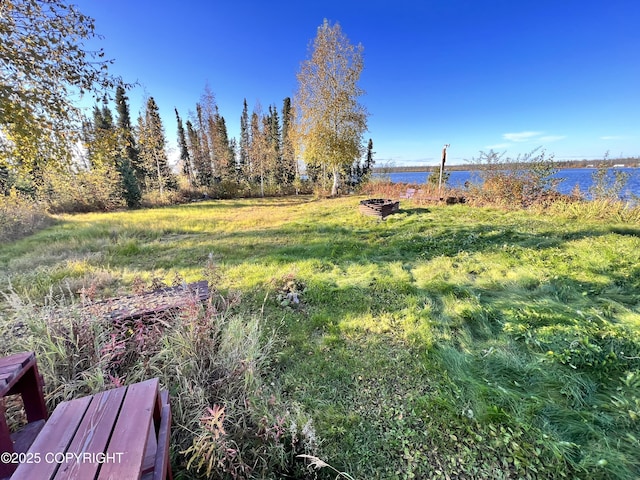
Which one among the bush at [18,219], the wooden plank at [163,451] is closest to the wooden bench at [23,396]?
the wooden plank at [163,451]

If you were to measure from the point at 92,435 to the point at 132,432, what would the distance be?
16 cm

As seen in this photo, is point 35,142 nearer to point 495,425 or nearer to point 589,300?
point 495,425

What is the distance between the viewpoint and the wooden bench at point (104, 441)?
2.95 ft

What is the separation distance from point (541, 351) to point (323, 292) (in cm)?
217

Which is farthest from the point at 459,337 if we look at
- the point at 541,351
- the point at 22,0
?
the point at 22,0

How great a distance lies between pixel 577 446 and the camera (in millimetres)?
1444

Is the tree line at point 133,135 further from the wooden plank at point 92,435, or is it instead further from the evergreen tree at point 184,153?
the wooden plank at point 92,435

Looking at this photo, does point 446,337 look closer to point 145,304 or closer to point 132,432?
point 132,432

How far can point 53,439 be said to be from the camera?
40.7 inches

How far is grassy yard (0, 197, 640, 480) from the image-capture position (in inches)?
60.3

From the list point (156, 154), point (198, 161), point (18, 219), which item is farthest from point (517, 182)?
point (198, 161)

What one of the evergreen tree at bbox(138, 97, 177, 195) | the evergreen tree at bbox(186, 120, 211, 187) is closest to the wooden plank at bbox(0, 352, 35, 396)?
the evergreen tree at bbox(138, 97, 177, 195)

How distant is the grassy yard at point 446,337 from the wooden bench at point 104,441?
881 mm

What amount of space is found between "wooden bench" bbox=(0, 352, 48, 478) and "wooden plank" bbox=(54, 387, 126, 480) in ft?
0.96
